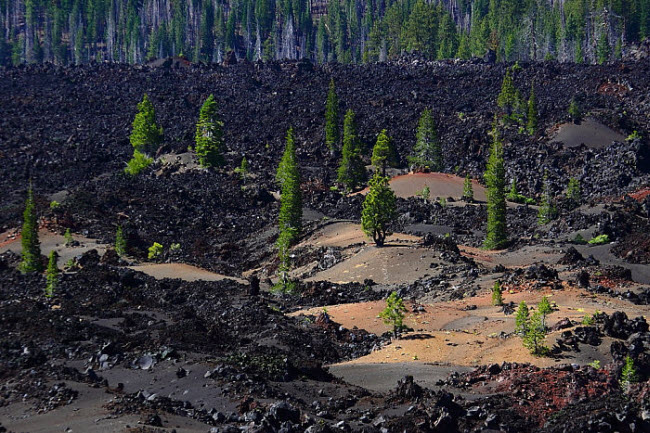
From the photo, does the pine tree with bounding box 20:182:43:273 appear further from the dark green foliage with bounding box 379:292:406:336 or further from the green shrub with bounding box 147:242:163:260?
the dark green foliage with bounding box 379:292:406:336

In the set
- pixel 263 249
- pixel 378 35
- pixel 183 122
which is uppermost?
pixel 378 35

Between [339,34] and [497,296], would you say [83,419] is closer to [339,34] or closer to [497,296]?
[497,296]

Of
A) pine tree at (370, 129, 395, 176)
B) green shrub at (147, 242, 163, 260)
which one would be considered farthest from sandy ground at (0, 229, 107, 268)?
pine tree at (370, 129, 395, 176)

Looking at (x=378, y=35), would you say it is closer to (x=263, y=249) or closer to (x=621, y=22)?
(x=621, y=22)

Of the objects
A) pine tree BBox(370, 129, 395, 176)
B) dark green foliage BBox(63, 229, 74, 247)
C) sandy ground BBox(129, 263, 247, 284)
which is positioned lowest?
sandy ground BBox(129, 263, 247, 284)

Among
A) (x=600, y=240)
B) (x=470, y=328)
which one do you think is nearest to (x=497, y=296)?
(x=470, y=328)

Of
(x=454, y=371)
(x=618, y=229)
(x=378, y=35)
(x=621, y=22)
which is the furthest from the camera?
(x=378, y=35)

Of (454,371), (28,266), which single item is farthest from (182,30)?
(454,371)
